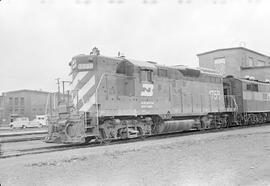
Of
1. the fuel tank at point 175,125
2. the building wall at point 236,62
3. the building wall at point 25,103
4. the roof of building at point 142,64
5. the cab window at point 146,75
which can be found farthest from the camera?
the building wall at point 25,103

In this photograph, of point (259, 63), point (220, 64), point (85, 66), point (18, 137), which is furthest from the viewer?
point (259, 63)

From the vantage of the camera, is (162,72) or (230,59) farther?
(230,59)

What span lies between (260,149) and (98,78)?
699 centimetres

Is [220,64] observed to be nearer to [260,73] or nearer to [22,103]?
[260,73]

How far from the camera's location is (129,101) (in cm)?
1448

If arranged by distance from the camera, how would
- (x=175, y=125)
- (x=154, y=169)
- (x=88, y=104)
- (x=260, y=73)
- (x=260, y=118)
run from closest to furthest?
1. (x=154, y=169)
2. (x=88, y=104)
3. (x=175, y=125)
4. (x=260, y=118)
5. (x=260, y=73)

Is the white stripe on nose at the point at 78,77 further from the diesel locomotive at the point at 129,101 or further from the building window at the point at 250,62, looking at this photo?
the building window at the point at 250,62

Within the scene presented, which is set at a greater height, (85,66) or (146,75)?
(85,66)

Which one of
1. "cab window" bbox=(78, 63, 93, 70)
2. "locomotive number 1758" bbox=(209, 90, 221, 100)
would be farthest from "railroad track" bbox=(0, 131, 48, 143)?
"locomotive number 1758" bbox=(209, 90, 221, 100)

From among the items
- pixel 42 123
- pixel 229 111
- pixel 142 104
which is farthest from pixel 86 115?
pixel 42 123

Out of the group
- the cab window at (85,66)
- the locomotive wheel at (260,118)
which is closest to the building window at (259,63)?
the locomotive wheel at (260,118)

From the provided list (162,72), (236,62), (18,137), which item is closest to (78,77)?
(162,72)

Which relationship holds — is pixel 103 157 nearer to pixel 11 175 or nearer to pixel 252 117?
pixel 11 175

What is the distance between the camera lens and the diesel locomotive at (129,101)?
13117 millimetres
